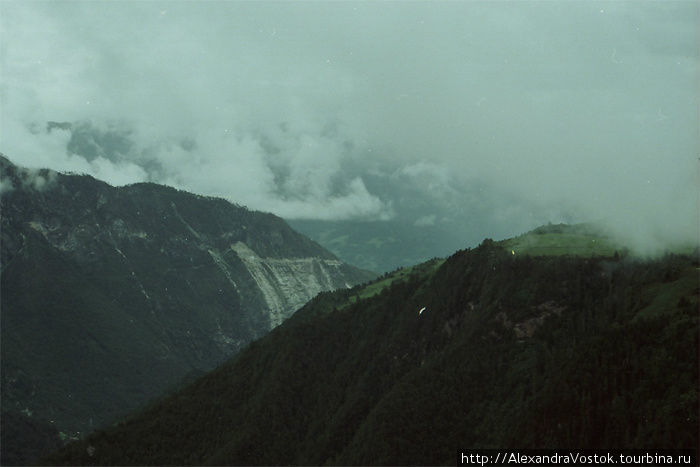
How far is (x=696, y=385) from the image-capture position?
654 ft

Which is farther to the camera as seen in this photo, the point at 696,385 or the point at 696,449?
the point at 696,385

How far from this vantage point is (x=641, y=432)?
198875 mm

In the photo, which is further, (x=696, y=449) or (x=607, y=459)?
(x=607, y=459)

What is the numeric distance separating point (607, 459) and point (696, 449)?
22.8 meters

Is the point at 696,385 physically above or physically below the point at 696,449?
above

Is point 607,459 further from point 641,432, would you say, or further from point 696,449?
point 696,449

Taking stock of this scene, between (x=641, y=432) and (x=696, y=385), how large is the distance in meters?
18.2

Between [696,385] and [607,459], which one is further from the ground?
[696,385]

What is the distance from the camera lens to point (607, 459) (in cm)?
19912

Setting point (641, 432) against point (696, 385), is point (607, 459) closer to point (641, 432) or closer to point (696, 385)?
point (641, 432)

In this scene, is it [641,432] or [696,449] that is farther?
[641,432]

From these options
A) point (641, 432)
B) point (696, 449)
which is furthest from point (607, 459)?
point (696, 449)
